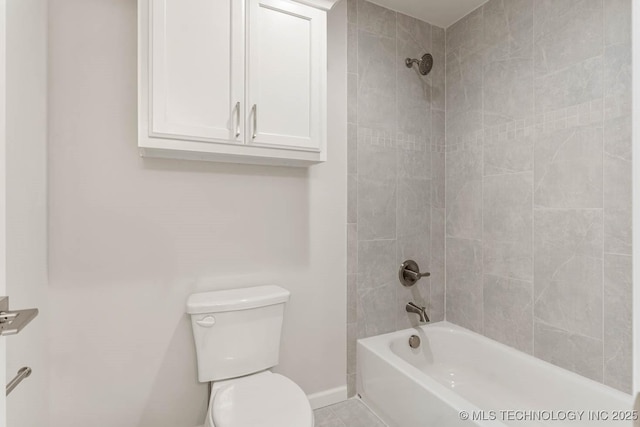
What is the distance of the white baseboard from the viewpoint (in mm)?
1827

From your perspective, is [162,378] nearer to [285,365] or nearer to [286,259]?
[285,365]

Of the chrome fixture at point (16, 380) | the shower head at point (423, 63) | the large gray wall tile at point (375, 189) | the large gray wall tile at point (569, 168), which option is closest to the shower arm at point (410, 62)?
the shower head at point (423, 63)

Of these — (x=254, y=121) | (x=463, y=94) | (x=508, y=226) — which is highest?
(x=463, y=94)

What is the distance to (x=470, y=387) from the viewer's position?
1.92 meters

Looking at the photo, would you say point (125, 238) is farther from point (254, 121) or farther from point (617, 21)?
point (617, 21)

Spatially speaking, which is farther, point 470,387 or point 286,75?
point 470,387

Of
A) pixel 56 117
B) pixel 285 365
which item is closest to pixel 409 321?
pixel 285 365

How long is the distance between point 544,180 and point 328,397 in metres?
1.67

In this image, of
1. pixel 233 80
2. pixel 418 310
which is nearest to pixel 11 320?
pixel 233 80

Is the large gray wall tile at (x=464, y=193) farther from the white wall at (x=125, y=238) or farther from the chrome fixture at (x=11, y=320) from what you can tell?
the chrome fixture at (x=11, y=320)

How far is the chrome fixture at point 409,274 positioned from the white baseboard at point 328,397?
2.42ft

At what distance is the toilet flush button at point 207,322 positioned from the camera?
141 centimetres

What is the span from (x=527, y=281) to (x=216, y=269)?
1651 mm

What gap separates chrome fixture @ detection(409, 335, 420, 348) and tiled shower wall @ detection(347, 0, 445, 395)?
101 mm
